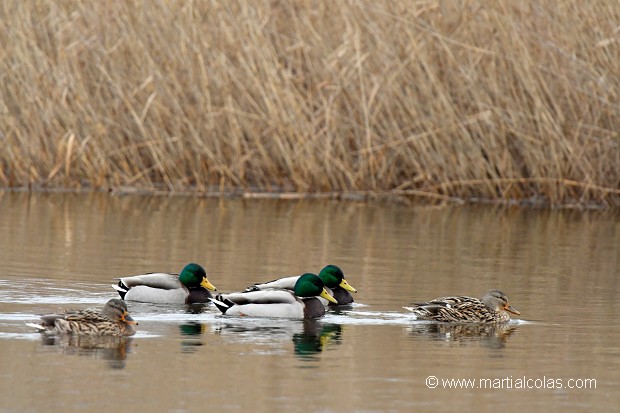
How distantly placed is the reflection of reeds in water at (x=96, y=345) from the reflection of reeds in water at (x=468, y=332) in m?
1.97

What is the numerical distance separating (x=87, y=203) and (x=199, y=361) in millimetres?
9681

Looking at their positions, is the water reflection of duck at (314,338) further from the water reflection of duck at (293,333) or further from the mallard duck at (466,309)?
the mallard duck at (466,309)

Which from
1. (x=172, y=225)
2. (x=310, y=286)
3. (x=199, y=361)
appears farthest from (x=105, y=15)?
(x=199, y=361)

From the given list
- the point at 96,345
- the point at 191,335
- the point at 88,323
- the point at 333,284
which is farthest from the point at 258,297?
the point at 96,345

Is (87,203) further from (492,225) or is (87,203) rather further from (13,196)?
(492,225)


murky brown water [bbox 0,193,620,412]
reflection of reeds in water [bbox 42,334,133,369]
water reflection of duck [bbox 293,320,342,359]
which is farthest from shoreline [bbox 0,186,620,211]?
reflection of reeds in water [bbox 42,334,133,369]

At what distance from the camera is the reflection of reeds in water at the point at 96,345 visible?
8531 millimetres

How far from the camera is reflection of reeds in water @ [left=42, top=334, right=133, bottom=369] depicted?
853 cm

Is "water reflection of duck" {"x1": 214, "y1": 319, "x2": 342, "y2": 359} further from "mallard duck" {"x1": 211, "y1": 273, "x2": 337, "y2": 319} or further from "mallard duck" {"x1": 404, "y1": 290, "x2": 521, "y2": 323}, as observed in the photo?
"mallard duck" {"x1": 404, "y1": 290, "x2": 521, "y2": 323}

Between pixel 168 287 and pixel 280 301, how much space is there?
108cm

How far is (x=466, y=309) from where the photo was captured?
406 inches

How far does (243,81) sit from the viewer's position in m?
18.0

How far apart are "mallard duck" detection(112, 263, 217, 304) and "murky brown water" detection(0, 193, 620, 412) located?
0.65 feet

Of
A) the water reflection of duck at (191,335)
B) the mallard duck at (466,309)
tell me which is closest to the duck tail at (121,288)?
the water reflection of duck at (191,335)
